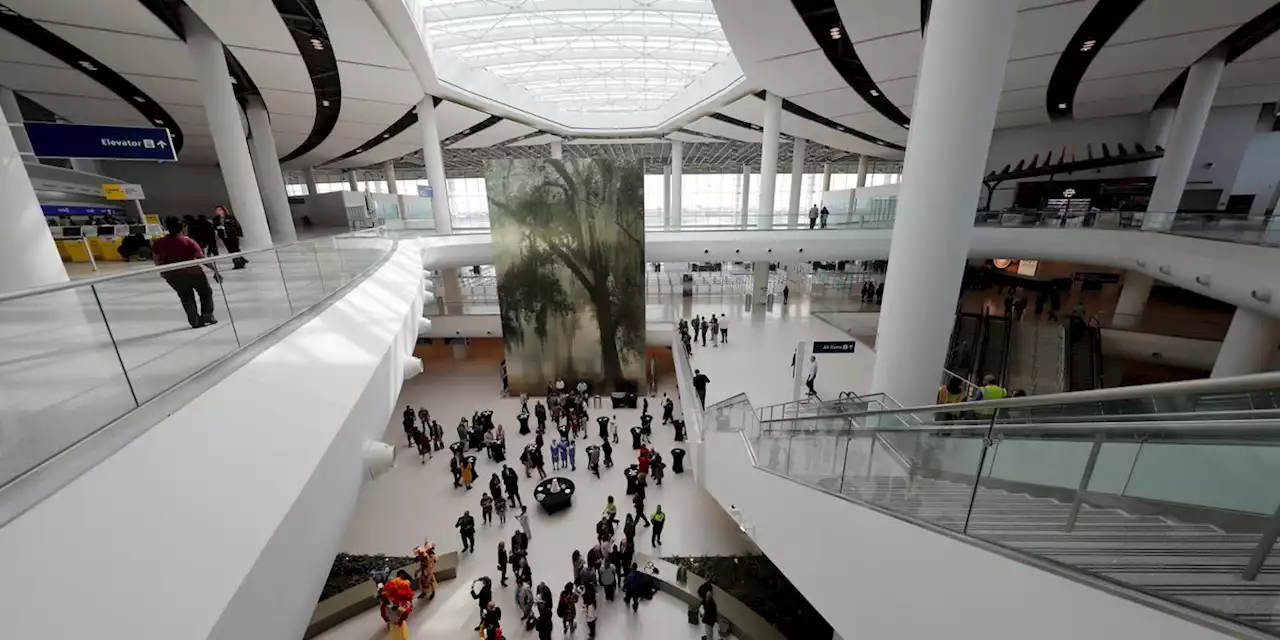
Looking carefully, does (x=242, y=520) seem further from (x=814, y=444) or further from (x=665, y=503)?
(x=665, y=503)

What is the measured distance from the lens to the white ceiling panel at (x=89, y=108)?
14164 millimetres

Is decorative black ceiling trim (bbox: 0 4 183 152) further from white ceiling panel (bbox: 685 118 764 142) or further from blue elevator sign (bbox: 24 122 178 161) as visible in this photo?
white ceiling panel (bbox: 685 118 764 142)

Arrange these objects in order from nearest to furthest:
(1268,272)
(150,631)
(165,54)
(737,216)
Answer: (150,631) < (1268,272) < (165,54) < (737,216)

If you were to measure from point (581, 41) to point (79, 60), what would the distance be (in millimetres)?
14404

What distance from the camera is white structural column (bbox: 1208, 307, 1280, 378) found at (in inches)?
404

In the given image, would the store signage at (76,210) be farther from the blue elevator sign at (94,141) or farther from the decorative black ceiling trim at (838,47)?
the decorative black ceiling trim at (838,47)

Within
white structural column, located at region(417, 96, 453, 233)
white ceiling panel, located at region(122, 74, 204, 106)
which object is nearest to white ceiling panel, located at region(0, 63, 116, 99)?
white ceiling panel, located at region(122, 74, 204, 106)

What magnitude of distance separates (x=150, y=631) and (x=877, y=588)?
4440 millimetres

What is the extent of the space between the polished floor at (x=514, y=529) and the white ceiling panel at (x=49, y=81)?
1255 cm

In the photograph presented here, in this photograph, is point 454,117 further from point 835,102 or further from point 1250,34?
point 1250,34

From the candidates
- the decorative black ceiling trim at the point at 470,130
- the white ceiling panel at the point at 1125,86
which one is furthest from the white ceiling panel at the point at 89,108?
the white ceiling panel at the point at 1125,86

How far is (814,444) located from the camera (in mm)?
5547

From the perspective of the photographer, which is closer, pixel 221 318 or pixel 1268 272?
pixel 221 318

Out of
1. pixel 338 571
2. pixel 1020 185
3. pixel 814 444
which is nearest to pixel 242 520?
pixel 814 444
